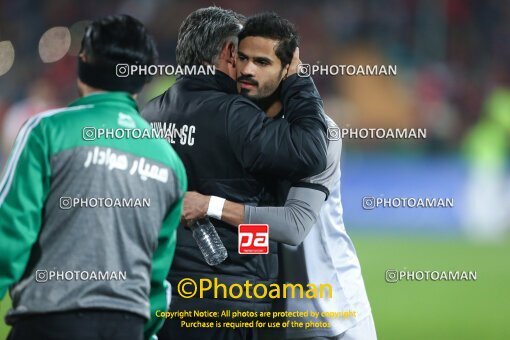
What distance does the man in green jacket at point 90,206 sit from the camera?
2369mm

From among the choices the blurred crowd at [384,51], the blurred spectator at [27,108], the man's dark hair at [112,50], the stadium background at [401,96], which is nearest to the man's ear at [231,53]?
the man's dark hair at [112,50]

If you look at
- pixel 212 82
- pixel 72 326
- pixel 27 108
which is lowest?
pixel 72 326

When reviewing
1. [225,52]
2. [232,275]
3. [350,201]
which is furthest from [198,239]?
[350,201]

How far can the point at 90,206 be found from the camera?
243 cm

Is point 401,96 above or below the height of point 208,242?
above

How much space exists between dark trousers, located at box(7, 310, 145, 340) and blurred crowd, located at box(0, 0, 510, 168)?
29.2ft

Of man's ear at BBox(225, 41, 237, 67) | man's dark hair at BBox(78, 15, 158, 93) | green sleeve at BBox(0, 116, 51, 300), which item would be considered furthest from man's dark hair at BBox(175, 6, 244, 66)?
green sleeve at BBox(0, 116, 51, 300)

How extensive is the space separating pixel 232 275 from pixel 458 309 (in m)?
4.97

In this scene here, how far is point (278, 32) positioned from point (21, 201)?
4.39 ft

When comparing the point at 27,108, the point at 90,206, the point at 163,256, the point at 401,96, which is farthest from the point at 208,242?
the point at 401,96

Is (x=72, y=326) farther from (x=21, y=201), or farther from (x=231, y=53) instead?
(x=231, y=53)

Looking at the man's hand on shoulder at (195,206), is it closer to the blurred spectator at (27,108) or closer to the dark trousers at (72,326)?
the dark trousers at (72,326)

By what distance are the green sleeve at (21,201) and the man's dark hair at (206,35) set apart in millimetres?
1004

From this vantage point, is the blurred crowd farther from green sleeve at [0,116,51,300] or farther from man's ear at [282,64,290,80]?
green sleeve at [0,116,51,300]
